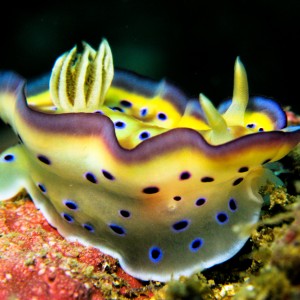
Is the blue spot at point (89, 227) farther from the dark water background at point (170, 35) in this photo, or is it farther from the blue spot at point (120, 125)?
the dark water background at point (170, 35)

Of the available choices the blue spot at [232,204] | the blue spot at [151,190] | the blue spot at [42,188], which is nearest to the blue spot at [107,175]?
the blue spot at [151,190]

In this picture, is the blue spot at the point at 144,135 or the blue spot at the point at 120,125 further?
the blue spot at the point at 120,125

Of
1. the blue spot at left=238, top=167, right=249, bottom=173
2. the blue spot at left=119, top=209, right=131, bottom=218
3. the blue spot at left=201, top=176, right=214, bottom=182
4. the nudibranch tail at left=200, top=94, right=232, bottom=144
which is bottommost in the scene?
the blue spot at left=119, top=209, right=131, bottom=218

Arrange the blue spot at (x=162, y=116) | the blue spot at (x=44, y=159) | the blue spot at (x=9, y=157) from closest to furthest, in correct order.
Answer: the blue spot at (x=44, y=159), the blue spot at (x=9, y=157), the blue spot at (x=162, y=116)

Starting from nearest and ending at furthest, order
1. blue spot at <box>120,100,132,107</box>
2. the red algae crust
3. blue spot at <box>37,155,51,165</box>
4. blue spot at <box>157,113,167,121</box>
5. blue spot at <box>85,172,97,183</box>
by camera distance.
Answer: the red algae crust
blue spot at <box>85,172,97,183</box>
blue spot at <box>37,155,51,165</box>
blue spot at <box>157,113,167,121</box>
blue spot at <box>120,100,132,107</box>

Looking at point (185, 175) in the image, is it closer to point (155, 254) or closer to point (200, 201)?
point (200, 201)

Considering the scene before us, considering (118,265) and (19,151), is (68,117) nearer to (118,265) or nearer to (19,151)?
(19,151)

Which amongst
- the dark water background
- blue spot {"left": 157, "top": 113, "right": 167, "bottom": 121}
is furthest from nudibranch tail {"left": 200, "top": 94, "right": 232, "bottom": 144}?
the dark water background

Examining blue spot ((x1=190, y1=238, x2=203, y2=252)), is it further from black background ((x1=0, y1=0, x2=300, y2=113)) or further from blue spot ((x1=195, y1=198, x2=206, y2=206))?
black background ((x1=0, y1=0, x2=300, y2=113))
